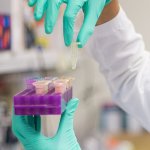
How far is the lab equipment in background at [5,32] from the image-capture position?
144 cm

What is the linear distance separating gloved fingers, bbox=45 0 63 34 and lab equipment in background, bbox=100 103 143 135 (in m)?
1.65

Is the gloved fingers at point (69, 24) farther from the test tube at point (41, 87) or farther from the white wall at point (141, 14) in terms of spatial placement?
the white wall at point (141, 14)

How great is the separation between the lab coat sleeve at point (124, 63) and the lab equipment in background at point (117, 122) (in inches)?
48.0

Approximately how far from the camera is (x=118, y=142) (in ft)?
7.82

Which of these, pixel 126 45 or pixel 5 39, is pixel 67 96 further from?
pixel 5 39

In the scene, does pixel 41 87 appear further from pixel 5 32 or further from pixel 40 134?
pixel 5 32

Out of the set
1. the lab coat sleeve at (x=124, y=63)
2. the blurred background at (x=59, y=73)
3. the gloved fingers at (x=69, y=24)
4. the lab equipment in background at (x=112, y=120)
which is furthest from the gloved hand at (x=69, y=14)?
the lab equipment in background at (x=112, y=120)

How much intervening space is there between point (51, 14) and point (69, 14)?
0.04 metres

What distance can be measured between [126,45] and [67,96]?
0.42m

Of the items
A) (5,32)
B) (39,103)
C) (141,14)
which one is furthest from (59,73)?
(39,103)

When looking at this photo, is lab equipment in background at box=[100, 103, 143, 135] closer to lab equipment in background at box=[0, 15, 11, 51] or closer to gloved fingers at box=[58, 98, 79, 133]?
lab equipment in background at box=[0, 15, 11, 51]

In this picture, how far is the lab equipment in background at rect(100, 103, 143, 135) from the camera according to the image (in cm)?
243

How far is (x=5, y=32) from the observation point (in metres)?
1.48

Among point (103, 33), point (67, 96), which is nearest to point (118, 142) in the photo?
point (103, 33)
